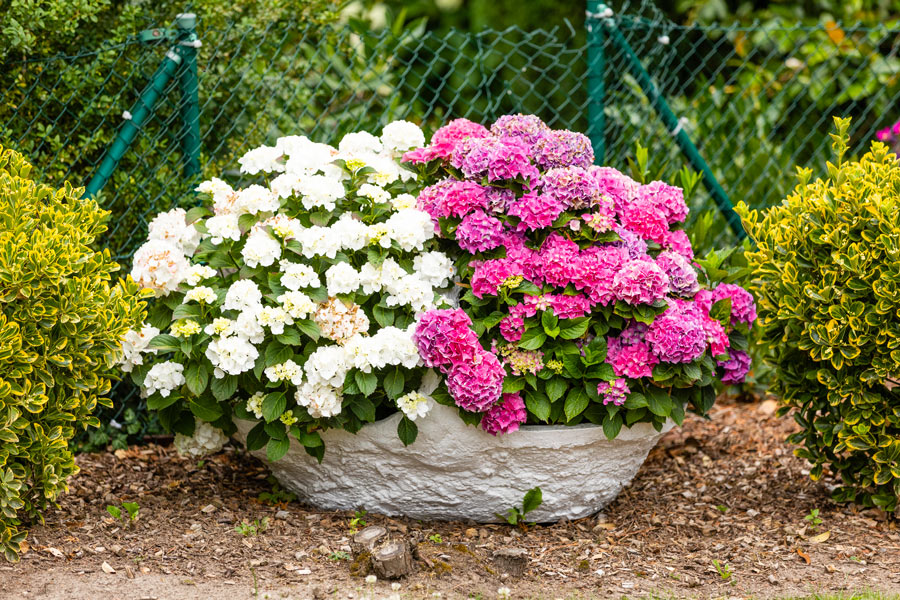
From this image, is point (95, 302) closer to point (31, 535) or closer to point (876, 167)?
point (31, 535)

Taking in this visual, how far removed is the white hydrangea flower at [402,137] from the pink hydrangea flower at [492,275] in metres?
0.59

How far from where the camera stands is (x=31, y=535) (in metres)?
3.00

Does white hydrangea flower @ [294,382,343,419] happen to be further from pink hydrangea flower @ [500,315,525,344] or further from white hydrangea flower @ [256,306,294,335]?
pink hydrangea flower @ [500,315,525,344]

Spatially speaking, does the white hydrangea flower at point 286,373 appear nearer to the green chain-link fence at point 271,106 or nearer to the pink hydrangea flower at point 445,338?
the pink hydrangea flower at point 445,338

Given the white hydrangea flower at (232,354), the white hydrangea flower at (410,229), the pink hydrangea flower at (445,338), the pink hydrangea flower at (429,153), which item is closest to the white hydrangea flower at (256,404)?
the white hydrangea flower at (232,354)

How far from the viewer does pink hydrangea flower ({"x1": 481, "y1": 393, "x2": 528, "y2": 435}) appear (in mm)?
2947

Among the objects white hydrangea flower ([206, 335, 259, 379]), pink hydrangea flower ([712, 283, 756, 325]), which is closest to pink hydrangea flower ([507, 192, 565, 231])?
pink hydrangea flower ([712, 283, 756, 325])

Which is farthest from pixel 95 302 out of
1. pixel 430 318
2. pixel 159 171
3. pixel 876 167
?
pixel 876 167

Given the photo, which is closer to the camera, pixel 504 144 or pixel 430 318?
pixel 430 318

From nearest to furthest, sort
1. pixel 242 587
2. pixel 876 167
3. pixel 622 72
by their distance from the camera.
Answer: pixel 242 587 < pixel 876 167 < pixel 622 72

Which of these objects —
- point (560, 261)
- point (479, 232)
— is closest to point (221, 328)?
point (479, 232)

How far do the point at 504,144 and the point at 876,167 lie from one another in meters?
1.23

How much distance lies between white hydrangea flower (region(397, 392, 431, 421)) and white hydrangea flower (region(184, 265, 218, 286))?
2.38 ft

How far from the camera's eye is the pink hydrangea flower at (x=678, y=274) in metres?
3.08
